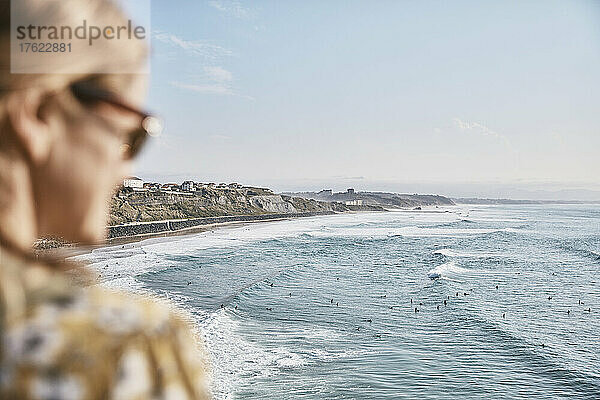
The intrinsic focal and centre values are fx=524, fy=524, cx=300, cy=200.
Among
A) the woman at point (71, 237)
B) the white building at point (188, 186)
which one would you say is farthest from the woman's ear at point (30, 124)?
the white building at point (188, 186)

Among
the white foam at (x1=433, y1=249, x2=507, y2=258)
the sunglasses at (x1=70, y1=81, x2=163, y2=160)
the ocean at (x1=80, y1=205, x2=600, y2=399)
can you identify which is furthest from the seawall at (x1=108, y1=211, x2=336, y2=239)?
the sunglasses at (x1=70, y1=81, x2=163, y2=160)

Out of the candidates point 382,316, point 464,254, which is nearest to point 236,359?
point 382,316

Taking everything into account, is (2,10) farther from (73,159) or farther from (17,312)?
(17,312)

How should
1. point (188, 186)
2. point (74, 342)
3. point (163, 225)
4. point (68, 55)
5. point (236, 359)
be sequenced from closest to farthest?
point (74, 342) → point (68, 55) → point (236, 359) → point (163, 225) → point (188, 186)

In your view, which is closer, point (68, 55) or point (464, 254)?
point (68, 55)

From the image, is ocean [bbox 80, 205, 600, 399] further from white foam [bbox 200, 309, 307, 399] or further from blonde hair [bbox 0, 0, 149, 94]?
blonde hair [bbox 0, 0, 149, 94]

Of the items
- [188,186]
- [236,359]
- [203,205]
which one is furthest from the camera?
[188,186]

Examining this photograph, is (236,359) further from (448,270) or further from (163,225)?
(163,225)
